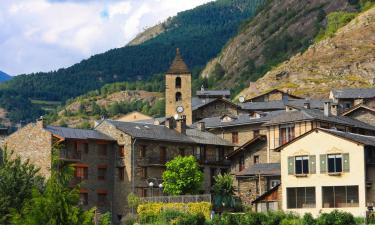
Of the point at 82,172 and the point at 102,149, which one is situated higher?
the point at 102,149

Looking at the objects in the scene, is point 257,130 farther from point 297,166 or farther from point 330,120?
point 297,166

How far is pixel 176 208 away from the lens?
265ft

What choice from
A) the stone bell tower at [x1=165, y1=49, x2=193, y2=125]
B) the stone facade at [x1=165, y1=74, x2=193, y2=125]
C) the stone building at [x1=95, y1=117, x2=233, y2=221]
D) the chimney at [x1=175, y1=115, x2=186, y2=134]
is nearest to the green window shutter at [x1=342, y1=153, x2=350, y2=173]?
the stone building at [x1=95, y1=117, x2=233, y2=221]

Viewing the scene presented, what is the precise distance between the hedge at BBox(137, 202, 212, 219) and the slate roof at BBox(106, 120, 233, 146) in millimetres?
10337

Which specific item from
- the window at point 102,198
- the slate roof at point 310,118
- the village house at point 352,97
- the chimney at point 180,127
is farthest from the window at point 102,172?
the village house at point 352,97

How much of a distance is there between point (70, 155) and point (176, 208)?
14.3 m

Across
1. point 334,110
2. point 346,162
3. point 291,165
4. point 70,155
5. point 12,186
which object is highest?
point 334,110

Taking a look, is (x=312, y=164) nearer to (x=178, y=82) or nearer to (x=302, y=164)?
(x=302, y=164)

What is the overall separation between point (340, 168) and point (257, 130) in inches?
1051

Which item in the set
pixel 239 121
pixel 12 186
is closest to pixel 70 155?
pixel 239 121

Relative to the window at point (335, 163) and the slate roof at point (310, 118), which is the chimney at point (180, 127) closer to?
the slate roof at point (310, 118)

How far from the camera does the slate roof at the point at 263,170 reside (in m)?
85.0

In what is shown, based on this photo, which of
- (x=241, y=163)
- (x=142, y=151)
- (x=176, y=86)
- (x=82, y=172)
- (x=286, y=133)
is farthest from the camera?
(x=176, y=86)

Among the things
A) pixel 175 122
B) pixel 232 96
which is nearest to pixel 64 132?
pixel 175 122
